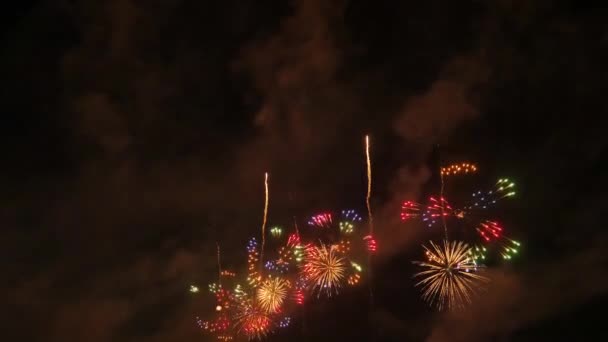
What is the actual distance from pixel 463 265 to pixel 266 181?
8080 millimetres

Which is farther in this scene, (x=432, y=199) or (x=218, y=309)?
(x=218, y=309)

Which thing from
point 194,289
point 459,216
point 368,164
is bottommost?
point 459,216

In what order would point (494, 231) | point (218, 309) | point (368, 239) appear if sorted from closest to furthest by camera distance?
1. point (494, 231)
2. point (368, 239)
3. point (218, 309)

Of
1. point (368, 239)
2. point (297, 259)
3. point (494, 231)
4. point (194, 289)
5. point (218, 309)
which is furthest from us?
point (194, 289)

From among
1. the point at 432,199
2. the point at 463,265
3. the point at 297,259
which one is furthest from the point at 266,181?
the point at 463,265

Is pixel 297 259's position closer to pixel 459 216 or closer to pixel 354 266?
pixel 354 266

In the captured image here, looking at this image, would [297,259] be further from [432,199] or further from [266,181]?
[432,199]

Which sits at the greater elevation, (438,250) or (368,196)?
(368,196)

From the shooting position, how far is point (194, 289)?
2919 centimetres

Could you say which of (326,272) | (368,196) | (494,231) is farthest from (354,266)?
(494,231)

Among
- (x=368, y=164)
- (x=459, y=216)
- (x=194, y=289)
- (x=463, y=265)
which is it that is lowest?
(x=463, y=265)

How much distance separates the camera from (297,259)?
24359mm

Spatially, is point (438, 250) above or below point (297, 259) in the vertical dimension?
below

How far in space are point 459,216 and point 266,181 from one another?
24.6ft
